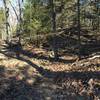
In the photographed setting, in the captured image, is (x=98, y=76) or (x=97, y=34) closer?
(x=98, y=76)

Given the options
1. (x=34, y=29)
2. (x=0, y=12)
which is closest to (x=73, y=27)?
(x=34, y=29)

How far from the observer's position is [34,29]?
39688 millimetres

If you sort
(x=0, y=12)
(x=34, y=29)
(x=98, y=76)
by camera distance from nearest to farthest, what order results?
(x=98, y=76) < (x=34, y=29) < (x=0, y=12)

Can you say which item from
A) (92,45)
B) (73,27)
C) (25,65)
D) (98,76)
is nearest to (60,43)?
(92,45)

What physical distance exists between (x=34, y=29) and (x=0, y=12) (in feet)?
79.3

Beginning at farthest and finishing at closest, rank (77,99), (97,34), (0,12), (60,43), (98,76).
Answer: (0,12)
(97,34)
(60,43)
(98,76)
(77,99)

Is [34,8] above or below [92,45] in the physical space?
above

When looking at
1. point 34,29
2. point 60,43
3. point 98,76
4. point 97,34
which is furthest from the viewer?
point 97,34

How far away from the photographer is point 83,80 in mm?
16125

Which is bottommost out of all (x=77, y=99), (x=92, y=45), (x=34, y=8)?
(x=92, y=45)

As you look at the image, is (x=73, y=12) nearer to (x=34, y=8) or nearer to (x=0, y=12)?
(x=34, y=8)

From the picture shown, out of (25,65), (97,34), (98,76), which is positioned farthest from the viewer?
(97,34)

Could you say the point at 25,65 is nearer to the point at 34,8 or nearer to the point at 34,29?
the point at 34,29

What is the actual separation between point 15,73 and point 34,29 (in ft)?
72.7
